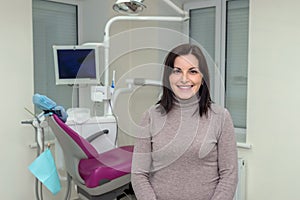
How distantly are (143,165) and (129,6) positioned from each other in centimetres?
102

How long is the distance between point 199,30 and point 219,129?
194 cm

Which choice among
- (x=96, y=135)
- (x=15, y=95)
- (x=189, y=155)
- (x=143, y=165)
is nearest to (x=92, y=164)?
(x=96, y=135)

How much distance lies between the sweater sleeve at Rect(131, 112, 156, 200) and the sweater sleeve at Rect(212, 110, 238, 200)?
25cm

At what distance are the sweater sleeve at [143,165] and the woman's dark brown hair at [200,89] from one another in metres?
0.09

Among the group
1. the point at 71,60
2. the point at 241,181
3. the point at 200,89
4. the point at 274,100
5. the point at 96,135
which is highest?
the point at 71,60

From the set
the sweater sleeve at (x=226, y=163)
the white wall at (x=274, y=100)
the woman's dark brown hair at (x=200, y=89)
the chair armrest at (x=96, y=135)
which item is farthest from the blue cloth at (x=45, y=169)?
the white wall at (x=274, y=100)

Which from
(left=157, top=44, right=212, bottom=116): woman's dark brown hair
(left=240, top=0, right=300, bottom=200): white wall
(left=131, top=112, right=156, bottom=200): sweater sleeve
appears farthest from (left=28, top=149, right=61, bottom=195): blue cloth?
(left=240, top=0, right=300, bottom=200): white wall

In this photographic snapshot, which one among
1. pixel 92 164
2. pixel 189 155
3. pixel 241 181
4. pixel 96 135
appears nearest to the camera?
pixel 189 155

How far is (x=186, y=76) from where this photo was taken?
46.8 inches

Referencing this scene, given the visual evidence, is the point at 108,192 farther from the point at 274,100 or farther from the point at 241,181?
the point at 274,100

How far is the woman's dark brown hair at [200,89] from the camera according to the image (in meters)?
1.22

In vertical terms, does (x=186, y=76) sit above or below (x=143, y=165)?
above

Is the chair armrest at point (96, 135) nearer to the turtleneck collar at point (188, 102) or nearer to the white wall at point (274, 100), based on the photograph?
the turtleneck collar at point (188, 102)

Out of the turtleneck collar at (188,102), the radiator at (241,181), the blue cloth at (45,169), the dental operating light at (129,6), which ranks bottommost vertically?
the radiator at (241,181)
